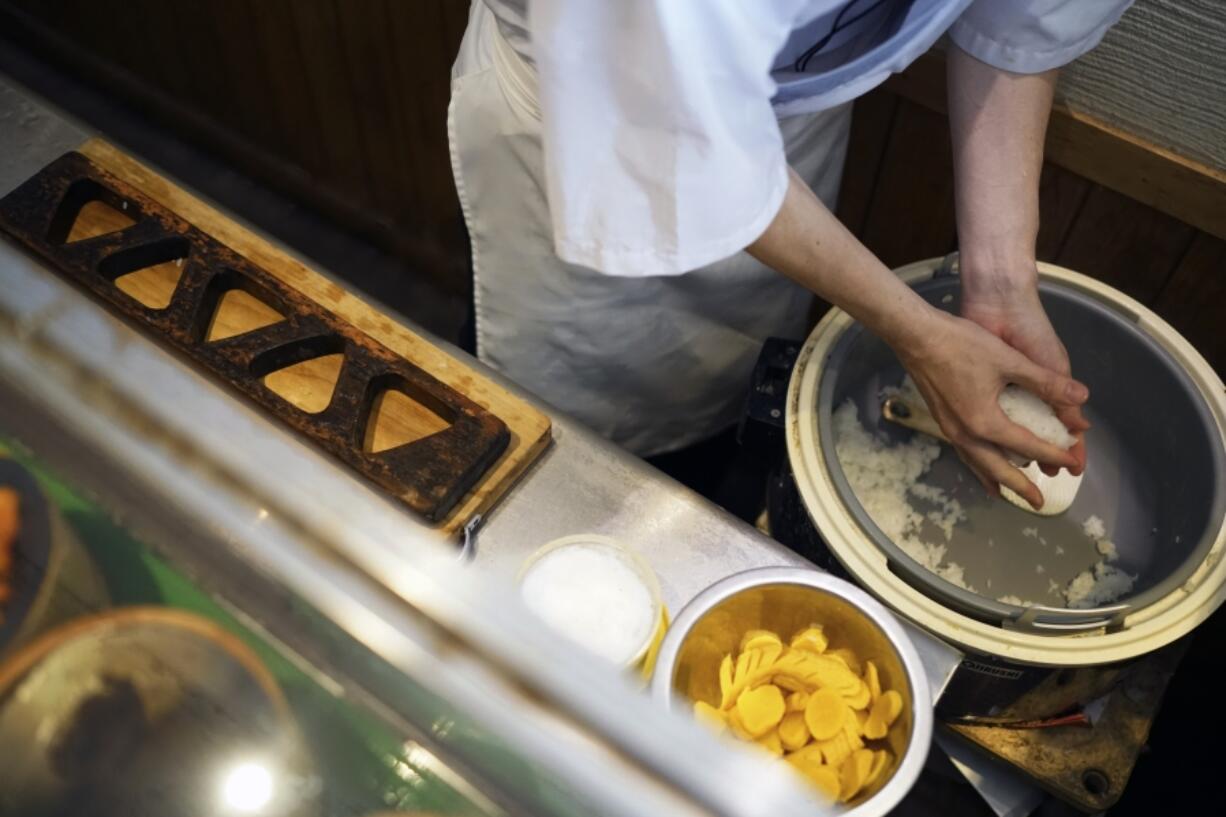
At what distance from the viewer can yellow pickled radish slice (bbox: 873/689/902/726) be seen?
0.83m

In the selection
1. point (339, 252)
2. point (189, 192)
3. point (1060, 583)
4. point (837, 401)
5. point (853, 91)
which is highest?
point (853, 91)

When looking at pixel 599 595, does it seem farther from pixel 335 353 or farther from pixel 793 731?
pixel 335 353

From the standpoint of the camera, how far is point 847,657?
0.89 meters

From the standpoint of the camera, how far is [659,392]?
1.57 meters

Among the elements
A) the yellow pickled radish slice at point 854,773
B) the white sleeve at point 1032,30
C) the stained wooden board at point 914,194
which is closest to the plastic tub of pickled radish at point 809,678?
the yellow pickled radish slice at point 854,773

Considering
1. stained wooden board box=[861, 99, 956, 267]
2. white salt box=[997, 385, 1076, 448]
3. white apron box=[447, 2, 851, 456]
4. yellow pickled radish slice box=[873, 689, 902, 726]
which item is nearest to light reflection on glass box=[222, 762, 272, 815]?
yellow pickled radish slice box=[873, 689, 902, 726]

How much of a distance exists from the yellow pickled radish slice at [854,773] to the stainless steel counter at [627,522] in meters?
0.20

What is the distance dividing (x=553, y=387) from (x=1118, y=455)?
82cm

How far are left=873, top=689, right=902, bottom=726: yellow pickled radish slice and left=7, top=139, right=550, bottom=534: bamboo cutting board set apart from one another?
42 cm

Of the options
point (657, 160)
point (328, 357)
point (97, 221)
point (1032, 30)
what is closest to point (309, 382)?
point (328, 357)

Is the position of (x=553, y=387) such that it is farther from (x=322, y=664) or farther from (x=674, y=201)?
(x=322, y=664)

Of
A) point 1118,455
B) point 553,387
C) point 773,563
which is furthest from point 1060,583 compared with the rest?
point 553,387

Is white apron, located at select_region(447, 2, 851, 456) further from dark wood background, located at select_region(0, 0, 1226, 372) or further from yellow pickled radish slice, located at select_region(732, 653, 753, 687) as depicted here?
yellow pickled radish slice, located at select_region(732, 653, 753, 687)

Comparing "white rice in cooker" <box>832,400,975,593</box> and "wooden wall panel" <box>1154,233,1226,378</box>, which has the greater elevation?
"wooden wall panel" <box>1154,233,1226,378</box>
